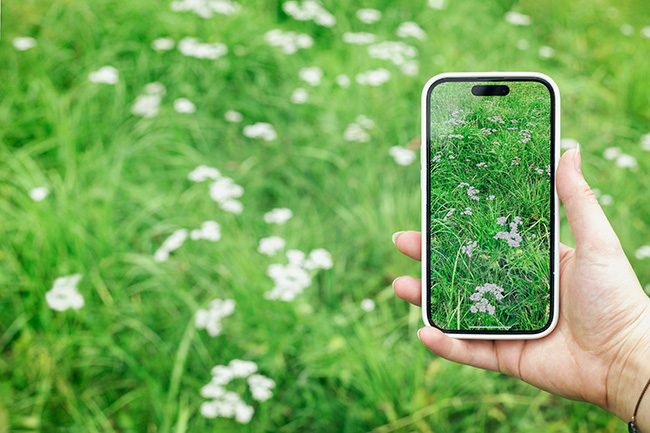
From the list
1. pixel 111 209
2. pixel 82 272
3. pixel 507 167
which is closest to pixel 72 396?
pixel 82 272

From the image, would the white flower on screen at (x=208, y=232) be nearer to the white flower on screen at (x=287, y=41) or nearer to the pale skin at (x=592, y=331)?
the pale skin at (x=592, y=331)

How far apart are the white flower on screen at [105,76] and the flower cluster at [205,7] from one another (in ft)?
1.83

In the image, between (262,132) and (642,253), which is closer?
(642,253)

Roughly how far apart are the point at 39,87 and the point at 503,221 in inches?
81.5

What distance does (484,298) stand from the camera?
43.5 inches

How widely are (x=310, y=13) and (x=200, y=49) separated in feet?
2.34

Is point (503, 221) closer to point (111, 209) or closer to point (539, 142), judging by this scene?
point (539, 142)

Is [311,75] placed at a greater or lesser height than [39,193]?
greater

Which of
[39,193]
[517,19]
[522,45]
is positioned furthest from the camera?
[517,19]

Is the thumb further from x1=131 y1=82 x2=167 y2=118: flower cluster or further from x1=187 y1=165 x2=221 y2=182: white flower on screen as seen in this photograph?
x1=131 y1=82 x2=167 y2=118: flower cluster

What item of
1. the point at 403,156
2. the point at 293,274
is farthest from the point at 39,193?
the point at 403,156

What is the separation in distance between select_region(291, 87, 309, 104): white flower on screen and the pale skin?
4.54 ft

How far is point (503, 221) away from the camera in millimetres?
1125

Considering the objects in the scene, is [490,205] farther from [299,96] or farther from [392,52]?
[392,52]
